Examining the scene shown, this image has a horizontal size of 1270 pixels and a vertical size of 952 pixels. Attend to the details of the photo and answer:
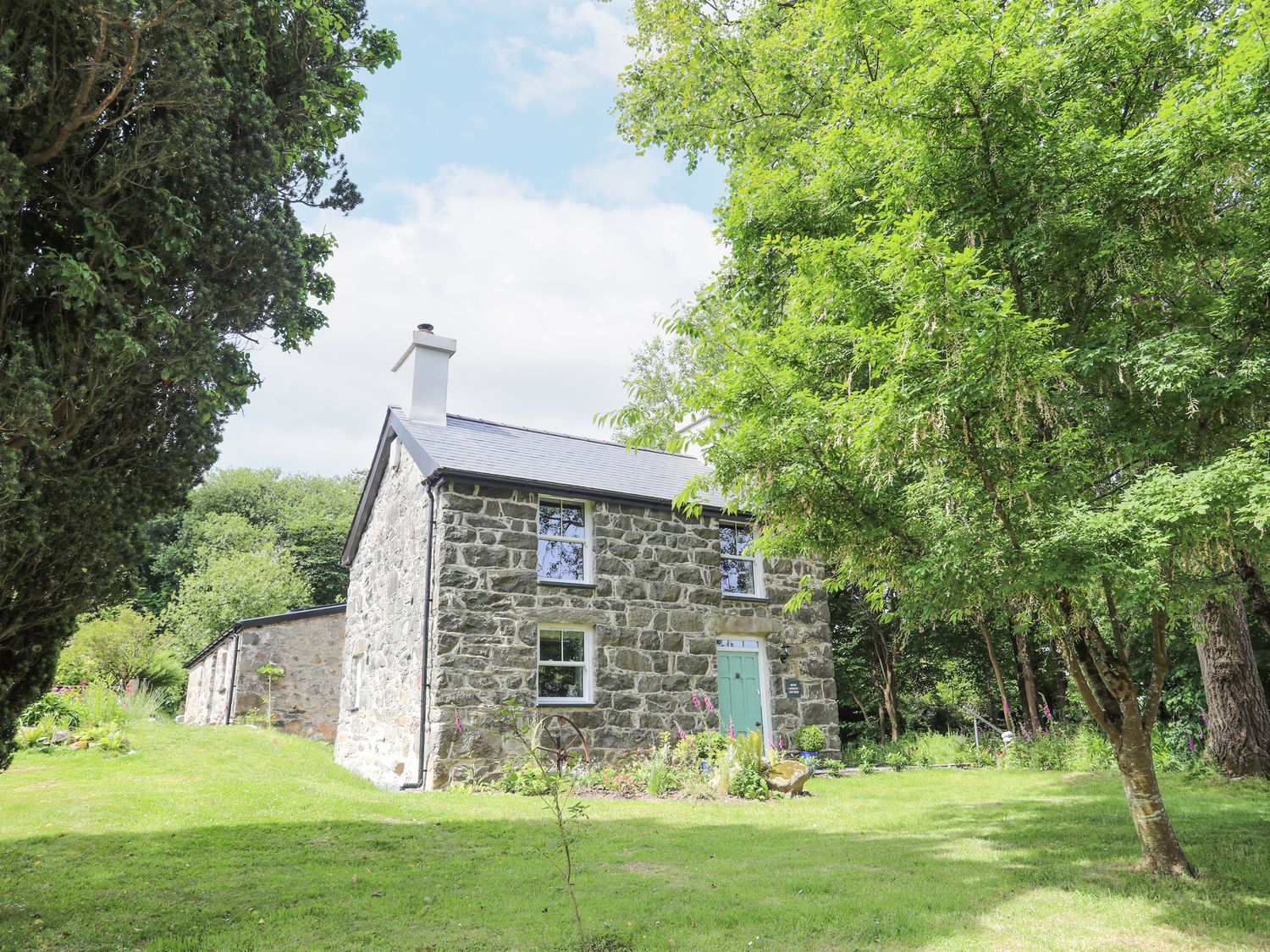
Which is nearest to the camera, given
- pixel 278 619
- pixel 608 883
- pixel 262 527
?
pixel 608 883

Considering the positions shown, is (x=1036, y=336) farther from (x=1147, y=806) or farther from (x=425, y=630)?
(x=425, y=630)

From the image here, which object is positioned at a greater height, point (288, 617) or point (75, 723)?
point (288, 617)

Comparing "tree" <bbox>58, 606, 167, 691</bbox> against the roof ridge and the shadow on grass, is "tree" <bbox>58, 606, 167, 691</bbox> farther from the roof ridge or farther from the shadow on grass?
the shadow on grass

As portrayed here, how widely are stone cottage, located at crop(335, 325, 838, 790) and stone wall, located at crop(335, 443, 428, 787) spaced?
0.19 feet

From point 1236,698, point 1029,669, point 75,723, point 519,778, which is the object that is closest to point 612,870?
point 519,778

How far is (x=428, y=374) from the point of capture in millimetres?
13883

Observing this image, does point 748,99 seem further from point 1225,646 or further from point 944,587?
point 1225,646

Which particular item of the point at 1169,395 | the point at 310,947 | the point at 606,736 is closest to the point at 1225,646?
the point at 1169,395

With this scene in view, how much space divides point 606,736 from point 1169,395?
29.6ft

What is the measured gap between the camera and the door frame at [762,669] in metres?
13.2

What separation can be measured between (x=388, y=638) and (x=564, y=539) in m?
3.65

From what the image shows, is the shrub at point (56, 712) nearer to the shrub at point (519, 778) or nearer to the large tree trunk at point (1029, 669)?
the shrub at point (519, 778)

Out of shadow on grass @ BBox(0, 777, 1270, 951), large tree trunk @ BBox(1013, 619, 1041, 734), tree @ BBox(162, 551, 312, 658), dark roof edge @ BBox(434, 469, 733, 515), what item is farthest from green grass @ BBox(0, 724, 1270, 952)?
tree @ BBox(162, 551, 312, 658)

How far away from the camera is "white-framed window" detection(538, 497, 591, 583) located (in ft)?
40.2
